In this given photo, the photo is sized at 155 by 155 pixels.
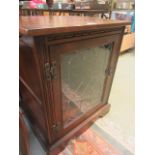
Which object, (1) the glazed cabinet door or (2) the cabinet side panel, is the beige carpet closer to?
(1) the glazed cabinet door

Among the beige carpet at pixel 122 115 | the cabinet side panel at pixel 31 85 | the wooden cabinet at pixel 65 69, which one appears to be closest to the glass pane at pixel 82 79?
the wooden cabinet at pixel 65 69

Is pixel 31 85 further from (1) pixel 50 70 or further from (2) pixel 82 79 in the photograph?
(2) pixel 82 79

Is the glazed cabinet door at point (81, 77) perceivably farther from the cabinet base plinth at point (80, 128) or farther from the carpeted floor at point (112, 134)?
the carpeted floor at point (112, 134)

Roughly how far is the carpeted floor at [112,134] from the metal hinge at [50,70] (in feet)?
1.94

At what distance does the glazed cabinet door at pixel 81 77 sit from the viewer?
744mm

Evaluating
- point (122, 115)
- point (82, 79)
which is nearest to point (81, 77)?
point (82, 79)

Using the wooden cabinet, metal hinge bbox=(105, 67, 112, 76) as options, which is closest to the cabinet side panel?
the wooden cabinet

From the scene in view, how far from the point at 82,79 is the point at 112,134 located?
575 millimetres

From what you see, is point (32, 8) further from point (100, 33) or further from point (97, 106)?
point (97, 106)

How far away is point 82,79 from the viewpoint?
0.97m

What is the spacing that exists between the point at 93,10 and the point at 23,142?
184 cm
